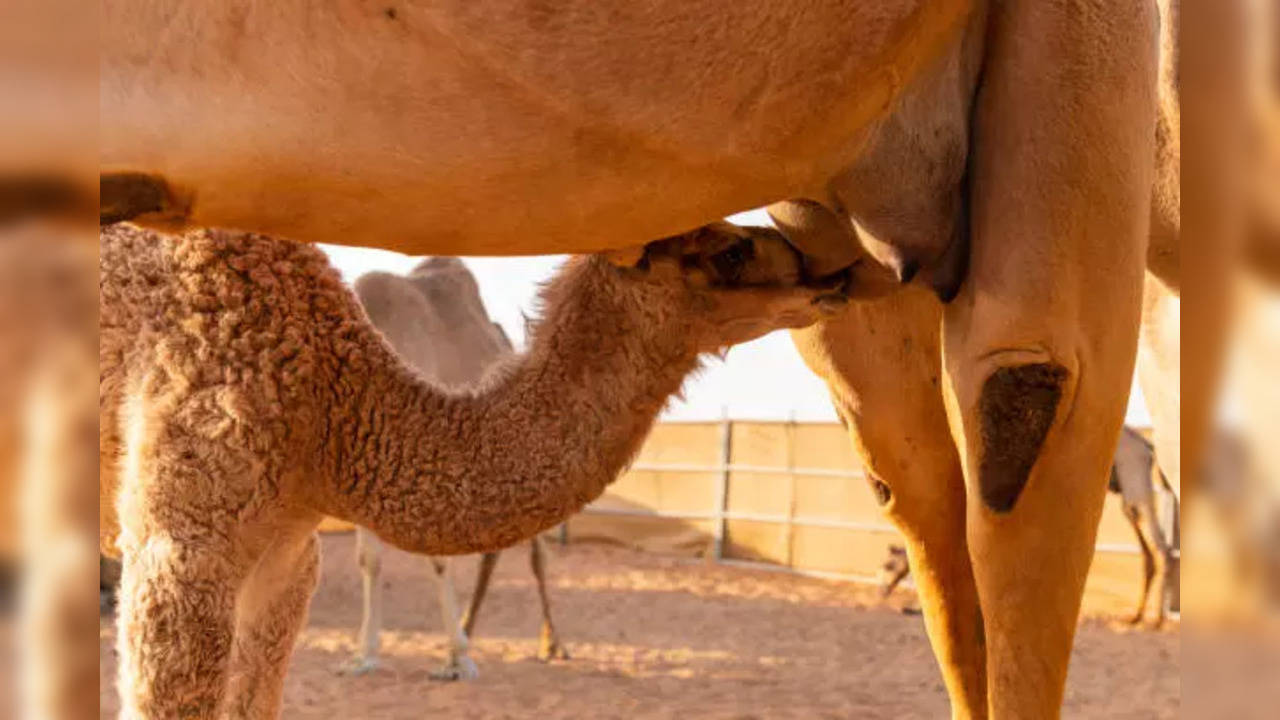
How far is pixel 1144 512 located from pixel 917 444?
31.5 feet

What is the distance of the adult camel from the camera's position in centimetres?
136

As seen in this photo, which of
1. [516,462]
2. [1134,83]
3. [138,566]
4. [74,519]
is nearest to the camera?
[74,519]

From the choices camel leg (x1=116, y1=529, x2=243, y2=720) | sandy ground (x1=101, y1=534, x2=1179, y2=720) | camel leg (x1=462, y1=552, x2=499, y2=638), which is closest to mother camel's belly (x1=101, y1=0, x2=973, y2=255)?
camel leg (x1=116, y1=529, x2=243, y2=720)

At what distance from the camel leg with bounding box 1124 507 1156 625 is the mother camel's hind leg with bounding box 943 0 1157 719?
10.1 m

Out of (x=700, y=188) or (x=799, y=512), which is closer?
(x=700, y=188)

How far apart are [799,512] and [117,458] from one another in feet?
46.6

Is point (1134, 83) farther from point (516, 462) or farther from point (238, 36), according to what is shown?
point (516, 462)

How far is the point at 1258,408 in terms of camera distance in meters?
0.53

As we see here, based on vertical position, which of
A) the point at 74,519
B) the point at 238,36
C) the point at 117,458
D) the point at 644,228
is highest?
the point at 238,36

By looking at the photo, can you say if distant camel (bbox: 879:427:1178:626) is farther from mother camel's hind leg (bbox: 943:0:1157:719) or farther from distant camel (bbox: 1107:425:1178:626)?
mother camel's hind leg (bbox: 943:0:1157:719)

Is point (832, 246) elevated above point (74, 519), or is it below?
above

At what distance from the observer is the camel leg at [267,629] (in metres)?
3.16

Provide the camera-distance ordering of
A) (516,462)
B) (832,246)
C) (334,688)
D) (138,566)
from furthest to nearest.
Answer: (334,688) < (516,462) < (138,566) < (832,246)

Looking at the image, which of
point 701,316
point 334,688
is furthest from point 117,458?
point 334,688
